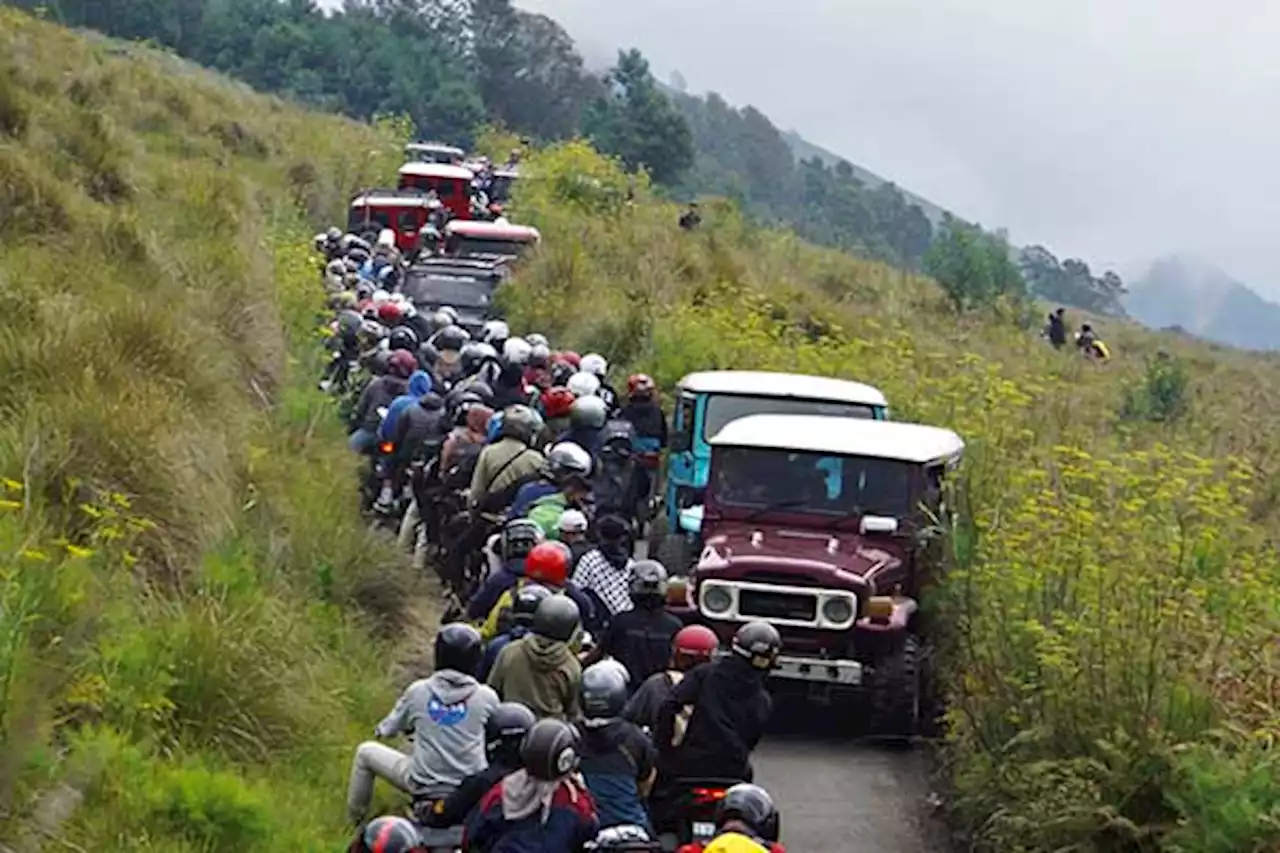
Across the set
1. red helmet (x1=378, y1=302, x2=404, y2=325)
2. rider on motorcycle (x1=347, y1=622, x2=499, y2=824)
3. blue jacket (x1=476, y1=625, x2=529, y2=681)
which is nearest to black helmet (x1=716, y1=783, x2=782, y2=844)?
rider on motorcycle (x1=347, y1=622, x2=499, y2=824)

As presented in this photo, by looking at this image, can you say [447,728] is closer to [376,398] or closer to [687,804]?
[687,804]

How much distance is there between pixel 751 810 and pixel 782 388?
8.51m

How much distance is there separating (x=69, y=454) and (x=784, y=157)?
14732cm

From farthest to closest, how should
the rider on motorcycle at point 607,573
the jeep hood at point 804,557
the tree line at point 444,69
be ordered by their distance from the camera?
the tree line at point 444,69 < the jeep hood at point 804,557 < the rider on motorcycle at point 607,573

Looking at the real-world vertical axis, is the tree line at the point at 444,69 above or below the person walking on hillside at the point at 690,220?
above

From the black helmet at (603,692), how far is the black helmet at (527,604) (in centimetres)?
114

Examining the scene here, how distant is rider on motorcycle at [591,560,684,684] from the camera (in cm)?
989

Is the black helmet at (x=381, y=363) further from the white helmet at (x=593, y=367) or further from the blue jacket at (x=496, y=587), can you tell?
the blue jacket at (x=496, y=587)

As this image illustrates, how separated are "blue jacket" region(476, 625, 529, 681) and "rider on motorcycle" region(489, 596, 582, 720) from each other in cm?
37

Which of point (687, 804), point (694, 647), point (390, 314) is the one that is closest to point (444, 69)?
point (390, 314)

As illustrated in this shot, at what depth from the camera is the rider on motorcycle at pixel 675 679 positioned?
886 cm

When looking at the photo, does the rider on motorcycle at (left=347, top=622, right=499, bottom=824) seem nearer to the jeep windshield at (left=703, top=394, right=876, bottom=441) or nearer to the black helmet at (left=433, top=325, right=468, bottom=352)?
the jeep windshield at (left=703, top=394, right=876, bottom=441)

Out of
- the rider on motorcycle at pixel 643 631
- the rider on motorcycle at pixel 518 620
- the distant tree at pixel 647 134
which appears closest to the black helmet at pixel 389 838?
the rider on motorcycle at pixel 518 620

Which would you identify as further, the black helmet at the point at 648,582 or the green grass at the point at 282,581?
the black helmet at the point at 648,582
